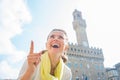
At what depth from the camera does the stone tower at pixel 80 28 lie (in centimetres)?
5672

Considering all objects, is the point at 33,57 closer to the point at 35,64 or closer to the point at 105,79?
the point at 35,64

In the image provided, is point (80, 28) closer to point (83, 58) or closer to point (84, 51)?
point (84, 51)

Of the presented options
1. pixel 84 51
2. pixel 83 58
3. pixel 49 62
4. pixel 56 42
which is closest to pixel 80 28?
pixel 84 51

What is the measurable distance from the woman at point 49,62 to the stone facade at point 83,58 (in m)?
46.0

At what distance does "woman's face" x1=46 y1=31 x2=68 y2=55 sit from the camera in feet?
11.4

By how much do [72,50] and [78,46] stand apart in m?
2.41

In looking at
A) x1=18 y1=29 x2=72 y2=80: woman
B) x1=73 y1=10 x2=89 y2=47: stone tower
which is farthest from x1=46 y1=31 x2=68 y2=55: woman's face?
x1=73 y1=10 x2=89 y2=47: stone tower

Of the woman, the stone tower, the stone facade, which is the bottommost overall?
the woman

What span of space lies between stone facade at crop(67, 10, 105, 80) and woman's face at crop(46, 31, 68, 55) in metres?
46.0

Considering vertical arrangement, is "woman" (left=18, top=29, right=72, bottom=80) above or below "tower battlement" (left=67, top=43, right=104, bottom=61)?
below

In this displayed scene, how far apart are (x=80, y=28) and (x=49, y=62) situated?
2174 inches

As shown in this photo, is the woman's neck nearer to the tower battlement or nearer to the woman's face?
the woman's face

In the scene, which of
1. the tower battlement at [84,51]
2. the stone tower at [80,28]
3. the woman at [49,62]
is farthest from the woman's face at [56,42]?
the stone tower at [80,28]

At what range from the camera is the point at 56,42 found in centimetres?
358
